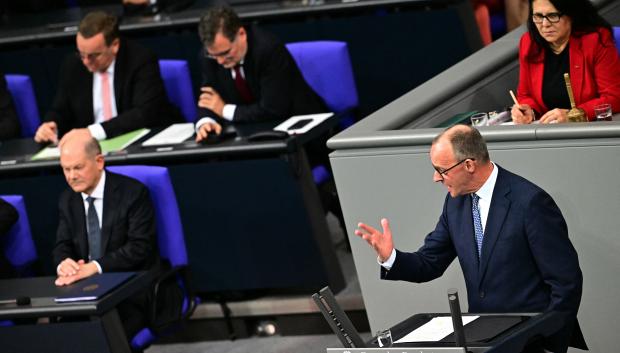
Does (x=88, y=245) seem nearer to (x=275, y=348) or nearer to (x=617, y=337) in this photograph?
(x=275, y=348)

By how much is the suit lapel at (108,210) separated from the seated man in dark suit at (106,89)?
3.30 ft

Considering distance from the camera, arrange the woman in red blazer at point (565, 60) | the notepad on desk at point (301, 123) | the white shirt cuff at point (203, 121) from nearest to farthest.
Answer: the woman in red blazer at point (565, 60) → the notepad on desk at point (301, 123) → the white shirt cuff at point (203, 121)

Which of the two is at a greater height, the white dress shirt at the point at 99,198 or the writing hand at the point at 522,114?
the writing hand at the point at 522,114

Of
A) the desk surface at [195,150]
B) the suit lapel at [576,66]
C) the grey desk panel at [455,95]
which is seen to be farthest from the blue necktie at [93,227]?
the suit lapel at [576,66]

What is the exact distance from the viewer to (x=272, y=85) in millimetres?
6137

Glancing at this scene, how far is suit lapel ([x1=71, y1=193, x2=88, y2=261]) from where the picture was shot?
218 inches

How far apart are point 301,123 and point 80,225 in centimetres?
109

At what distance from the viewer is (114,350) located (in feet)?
16.3

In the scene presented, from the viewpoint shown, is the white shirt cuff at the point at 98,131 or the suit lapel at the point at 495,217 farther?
the white shirt cuff at the point at 98,131

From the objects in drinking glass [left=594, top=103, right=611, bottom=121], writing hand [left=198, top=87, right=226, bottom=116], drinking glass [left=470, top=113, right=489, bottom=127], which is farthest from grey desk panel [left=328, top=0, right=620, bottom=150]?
writing hand [left=198, top=87, right=226, bottom=116]

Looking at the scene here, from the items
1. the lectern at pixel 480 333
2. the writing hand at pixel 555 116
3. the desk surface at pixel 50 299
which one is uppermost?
the writing hand at pixel 555 116

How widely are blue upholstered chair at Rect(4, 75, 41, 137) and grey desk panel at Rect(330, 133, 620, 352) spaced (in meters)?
2.75

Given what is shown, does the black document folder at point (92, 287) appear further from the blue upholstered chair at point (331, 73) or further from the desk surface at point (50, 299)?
the blue upholstered chair at point (331, 73)

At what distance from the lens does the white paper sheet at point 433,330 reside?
3.55m
